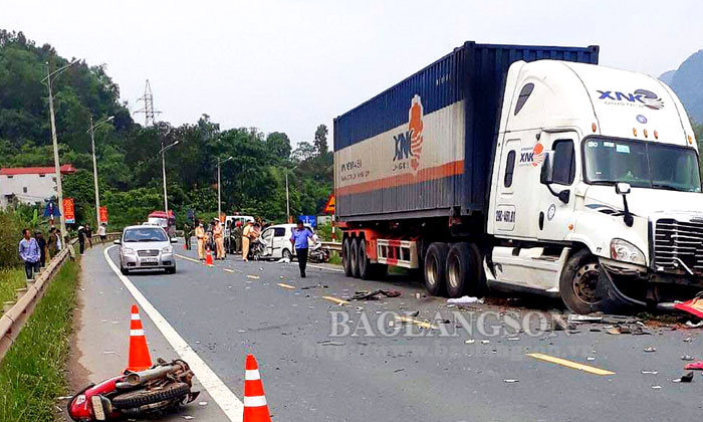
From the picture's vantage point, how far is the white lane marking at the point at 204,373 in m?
7.05

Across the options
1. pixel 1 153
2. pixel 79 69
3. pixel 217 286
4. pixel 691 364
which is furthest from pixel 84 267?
pixel 79 69

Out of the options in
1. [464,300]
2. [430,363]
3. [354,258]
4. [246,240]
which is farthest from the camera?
[246,240]

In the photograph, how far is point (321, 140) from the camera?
506 feet

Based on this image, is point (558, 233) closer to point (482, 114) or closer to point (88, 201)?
point (482, 114)

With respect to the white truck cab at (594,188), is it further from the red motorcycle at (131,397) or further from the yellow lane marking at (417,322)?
the red motorcycle at (131,397)

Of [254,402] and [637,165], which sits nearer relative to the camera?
[254,402]

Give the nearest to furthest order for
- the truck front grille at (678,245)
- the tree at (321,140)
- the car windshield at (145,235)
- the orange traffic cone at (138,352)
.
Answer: the orange traffic cone at (138,352)
the truck front grille at (678,245)
the car windshield at (145,235)
the tree at (321,140)

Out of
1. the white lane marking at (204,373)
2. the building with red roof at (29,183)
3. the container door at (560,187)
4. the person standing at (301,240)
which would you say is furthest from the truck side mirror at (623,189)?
the building with red roof at (29,183)

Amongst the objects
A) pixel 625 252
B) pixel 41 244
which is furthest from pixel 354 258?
pixel 625 252

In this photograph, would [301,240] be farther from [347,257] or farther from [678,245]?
[678,245]

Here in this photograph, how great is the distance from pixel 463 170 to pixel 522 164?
156 cm

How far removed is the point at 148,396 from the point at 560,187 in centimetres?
773

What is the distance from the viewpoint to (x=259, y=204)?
97.1m

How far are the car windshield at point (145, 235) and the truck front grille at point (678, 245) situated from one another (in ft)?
60.5
